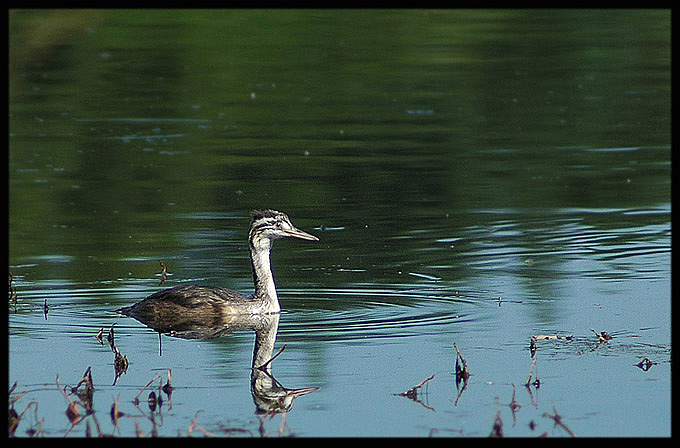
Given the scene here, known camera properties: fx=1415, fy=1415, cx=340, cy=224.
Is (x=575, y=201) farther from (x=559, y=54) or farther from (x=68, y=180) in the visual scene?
(x=559, y=54)

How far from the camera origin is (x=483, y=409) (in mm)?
7570

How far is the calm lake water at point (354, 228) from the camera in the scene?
7.86 metres

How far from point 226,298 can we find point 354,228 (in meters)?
3.74

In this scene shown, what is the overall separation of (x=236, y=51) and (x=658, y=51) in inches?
359

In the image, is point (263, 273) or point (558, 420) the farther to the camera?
point (263, 273)

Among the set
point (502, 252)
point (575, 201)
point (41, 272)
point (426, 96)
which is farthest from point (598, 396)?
point (426, 96)

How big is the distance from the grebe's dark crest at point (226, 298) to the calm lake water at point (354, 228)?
7.7 inches

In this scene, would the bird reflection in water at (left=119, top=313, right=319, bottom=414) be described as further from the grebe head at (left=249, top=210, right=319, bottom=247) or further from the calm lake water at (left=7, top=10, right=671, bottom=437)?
the grebe head at (left=249, top=210, right=319, bottom=247)

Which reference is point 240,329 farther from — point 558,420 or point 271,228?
point 558,420

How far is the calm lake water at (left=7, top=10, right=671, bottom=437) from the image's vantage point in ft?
25.8

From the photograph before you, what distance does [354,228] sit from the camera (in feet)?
46.0

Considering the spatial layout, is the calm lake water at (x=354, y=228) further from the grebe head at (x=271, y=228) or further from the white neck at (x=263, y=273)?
the grebe head at (x=271, y=228)

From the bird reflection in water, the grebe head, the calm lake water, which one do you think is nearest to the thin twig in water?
the calm lake water

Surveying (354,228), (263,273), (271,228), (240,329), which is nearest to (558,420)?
(240,329)
